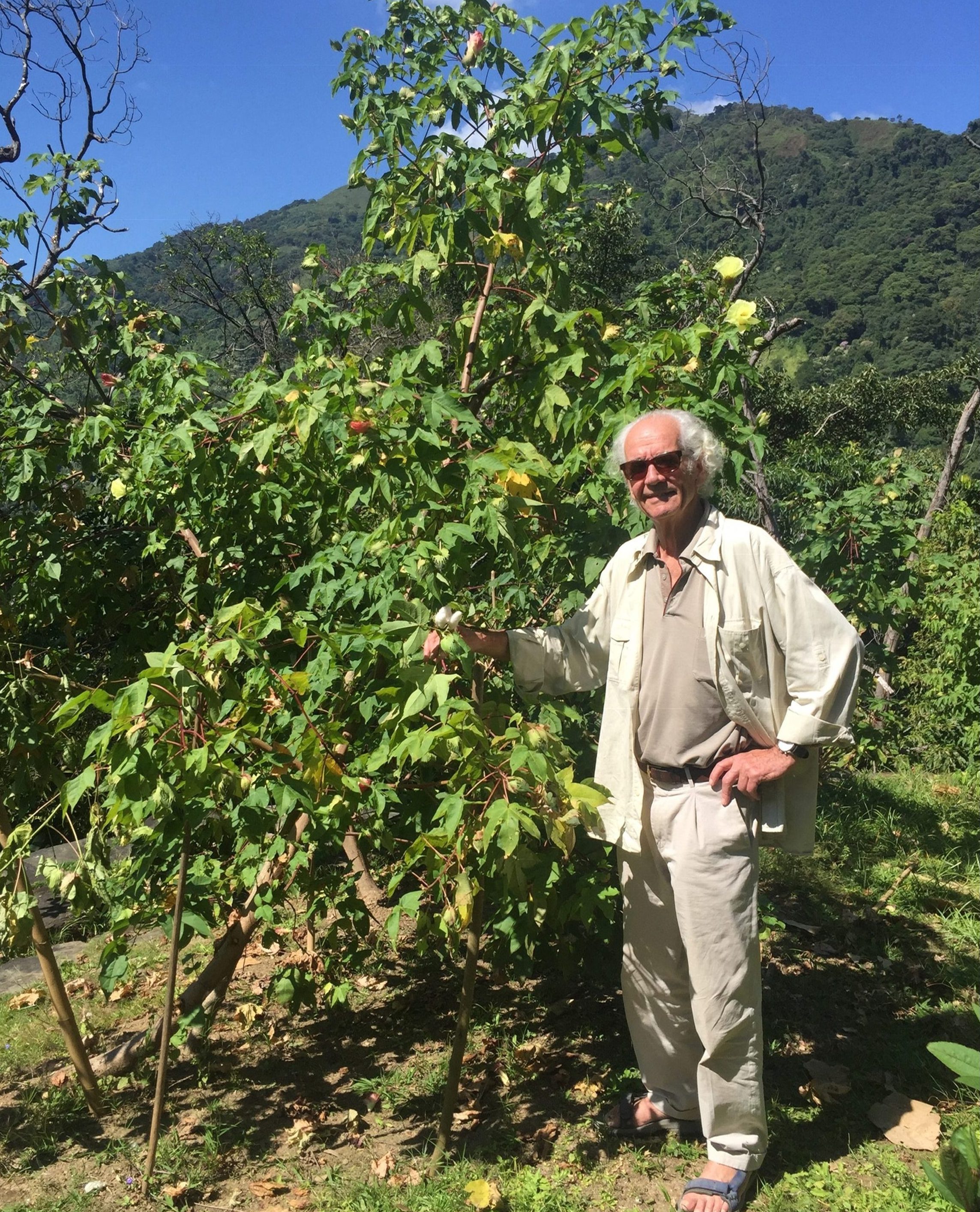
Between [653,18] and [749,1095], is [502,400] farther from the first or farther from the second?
[749,1095]

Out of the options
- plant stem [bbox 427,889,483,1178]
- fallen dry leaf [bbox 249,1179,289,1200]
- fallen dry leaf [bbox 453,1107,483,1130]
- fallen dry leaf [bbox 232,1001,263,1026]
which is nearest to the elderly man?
plant stem [bbox 427,889,483,1178]

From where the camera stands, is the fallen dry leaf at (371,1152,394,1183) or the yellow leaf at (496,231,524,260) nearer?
the fallen dry leaf at (371,1152,394,1183)

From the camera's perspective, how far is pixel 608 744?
2408 mm

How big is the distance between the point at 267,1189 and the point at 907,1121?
1.68 metres

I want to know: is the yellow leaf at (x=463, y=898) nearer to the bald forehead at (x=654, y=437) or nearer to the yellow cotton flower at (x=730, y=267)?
the bald forehead at (x=654, y=437)

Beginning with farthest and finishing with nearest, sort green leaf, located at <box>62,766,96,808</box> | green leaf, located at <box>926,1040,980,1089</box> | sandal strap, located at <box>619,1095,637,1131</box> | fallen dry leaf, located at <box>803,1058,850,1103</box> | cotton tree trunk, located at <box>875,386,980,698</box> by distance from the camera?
1. cotton tree trunk, located at <box>875,386,980,698</box>
2. fallen dry leaf, located at <box>803,1058,850,1103</box>
3. sandal strap, located at <box>619,1095,637,1131</box>
4. green leaf, located at <box>62,766,96,808</box>
5. green leaf, located at <box>926,1040,980,1089</box>

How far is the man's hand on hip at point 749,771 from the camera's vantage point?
2.18 metres

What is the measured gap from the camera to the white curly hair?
7.28 feet

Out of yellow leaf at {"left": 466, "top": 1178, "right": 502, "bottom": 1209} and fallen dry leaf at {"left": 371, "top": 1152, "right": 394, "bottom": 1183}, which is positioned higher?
yellow leaf at {"left": 466, "top": 1178, "right": 502, "bottom": 1209}

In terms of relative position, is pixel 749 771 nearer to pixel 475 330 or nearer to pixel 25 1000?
pixel 475 330

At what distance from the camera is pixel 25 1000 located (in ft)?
11.9

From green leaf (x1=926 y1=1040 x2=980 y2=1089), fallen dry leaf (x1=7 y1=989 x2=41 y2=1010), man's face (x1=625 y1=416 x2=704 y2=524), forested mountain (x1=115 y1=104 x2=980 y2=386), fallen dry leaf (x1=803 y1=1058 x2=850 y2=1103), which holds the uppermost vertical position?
forested mountain (x1=115 y1=104 x2=980 y2=386)

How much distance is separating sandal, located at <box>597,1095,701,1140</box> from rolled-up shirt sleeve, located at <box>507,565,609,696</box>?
1.14 m

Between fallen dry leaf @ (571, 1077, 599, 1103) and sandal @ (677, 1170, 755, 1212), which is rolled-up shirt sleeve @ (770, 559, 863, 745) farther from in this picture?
fallen dry leaf @ (571, 1077, 599, 1103)
